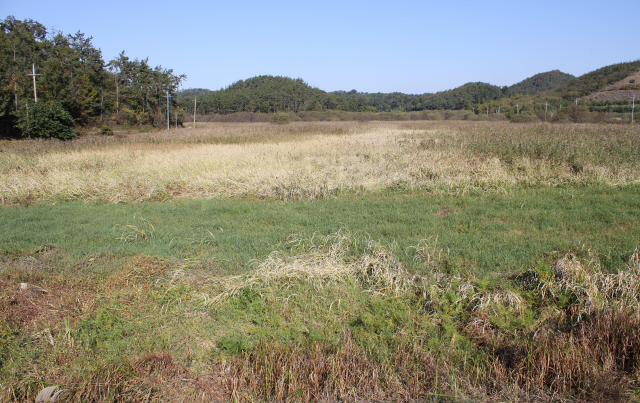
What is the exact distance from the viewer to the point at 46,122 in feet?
76.5

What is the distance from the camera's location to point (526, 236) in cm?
566

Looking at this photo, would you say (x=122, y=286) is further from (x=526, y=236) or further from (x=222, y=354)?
(x=526, y=236)

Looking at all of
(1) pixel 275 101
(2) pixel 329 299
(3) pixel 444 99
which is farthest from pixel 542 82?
(2) pixel 329 299

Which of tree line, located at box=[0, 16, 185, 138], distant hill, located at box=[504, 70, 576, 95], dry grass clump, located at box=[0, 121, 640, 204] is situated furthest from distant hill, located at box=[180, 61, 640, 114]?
dry grass clump, located at box=[0, 121, 640, 204]

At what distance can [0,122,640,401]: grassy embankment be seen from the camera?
10.1 feet

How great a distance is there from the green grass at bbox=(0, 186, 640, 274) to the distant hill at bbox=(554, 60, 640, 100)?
77.9 metres

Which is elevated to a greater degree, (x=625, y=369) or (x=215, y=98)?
(x=215, y=98)

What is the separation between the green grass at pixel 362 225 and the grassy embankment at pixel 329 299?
0.15ft

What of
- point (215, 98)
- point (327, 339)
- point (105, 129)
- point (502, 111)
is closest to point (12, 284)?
point (327, 339)

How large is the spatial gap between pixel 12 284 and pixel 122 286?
119 cm

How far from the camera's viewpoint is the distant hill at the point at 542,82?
14212 cm

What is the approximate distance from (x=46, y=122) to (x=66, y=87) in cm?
1194

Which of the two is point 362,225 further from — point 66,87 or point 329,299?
point 66,87

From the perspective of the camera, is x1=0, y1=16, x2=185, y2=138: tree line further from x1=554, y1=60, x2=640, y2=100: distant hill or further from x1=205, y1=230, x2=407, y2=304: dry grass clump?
x1=554, y1=60, x2=640, y2=100: distant hill
